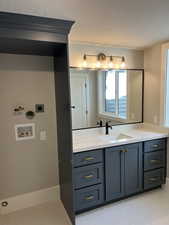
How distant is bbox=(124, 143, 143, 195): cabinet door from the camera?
2.40 m

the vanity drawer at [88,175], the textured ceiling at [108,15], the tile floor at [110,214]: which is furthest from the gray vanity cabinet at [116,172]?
the textured ceiling at [108,15]

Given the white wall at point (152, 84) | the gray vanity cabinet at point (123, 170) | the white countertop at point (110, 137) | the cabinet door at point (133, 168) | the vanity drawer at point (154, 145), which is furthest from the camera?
the white wall at point (152, 84)

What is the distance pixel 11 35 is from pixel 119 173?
2124 millimetres

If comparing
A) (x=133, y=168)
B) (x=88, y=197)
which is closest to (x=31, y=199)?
(x=88, y=197)

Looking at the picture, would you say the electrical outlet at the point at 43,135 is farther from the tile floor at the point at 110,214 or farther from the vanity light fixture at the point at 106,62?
the vanity light fixture at the point at 106,62

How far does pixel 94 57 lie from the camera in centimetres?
263

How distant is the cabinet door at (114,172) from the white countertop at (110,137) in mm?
130

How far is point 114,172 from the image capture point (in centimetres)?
231

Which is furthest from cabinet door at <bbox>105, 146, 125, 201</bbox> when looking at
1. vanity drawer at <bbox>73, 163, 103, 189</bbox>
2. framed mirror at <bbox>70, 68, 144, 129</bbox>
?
framed mirror at <bbox>70, 68, 144, 129</bbox>

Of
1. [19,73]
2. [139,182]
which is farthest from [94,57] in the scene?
[139,182]

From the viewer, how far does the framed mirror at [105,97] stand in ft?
8.56

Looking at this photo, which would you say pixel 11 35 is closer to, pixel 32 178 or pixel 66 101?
pixel 66 101

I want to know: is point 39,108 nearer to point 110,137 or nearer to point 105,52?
point 110,137

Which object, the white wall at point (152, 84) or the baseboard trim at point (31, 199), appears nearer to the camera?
the baseboard trim at point (31, 199)
